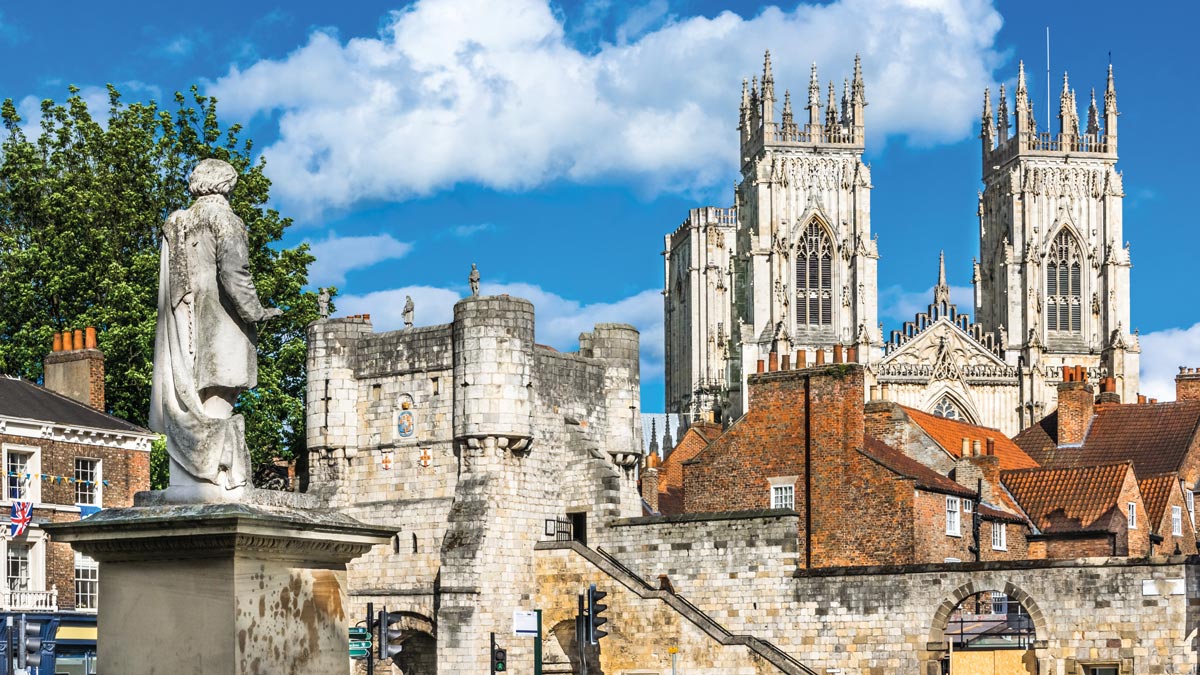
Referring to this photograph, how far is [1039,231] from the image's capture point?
13188 centimetres

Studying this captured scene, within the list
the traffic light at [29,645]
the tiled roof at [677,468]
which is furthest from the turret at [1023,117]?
the traffic light at [29,645]

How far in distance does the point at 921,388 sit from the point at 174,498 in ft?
356

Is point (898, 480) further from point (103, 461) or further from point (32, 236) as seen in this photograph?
point (32, 236)

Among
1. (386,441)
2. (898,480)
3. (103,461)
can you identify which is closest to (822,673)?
(898,480)

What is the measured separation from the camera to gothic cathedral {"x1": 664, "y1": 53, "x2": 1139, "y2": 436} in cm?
12712

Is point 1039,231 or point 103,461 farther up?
point 1039,231

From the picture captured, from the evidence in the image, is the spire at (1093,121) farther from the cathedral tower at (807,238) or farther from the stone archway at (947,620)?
the stone archway at (947,620)

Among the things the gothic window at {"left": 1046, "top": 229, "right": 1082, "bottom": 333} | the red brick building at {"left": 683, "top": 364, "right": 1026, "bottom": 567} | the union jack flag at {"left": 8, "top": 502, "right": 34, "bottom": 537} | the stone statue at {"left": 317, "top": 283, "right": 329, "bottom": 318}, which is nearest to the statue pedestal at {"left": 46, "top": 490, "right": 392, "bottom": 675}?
the union jack flag at {"left": 8, "top": 502, "right": 34, "bottom": 537}

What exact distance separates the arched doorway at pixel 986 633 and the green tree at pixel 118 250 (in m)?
19.0

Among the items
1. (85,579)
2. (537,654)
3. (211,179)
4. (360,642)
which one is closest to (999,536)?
(537,654)

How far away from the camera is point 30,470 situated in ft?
144

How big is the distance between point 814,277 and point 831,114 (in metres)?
12.2

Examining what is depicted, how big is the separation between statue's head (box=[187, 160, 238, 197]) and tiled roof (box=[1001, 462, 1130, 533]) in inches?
1695

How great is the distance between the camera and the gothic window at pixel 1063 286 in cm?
13075
